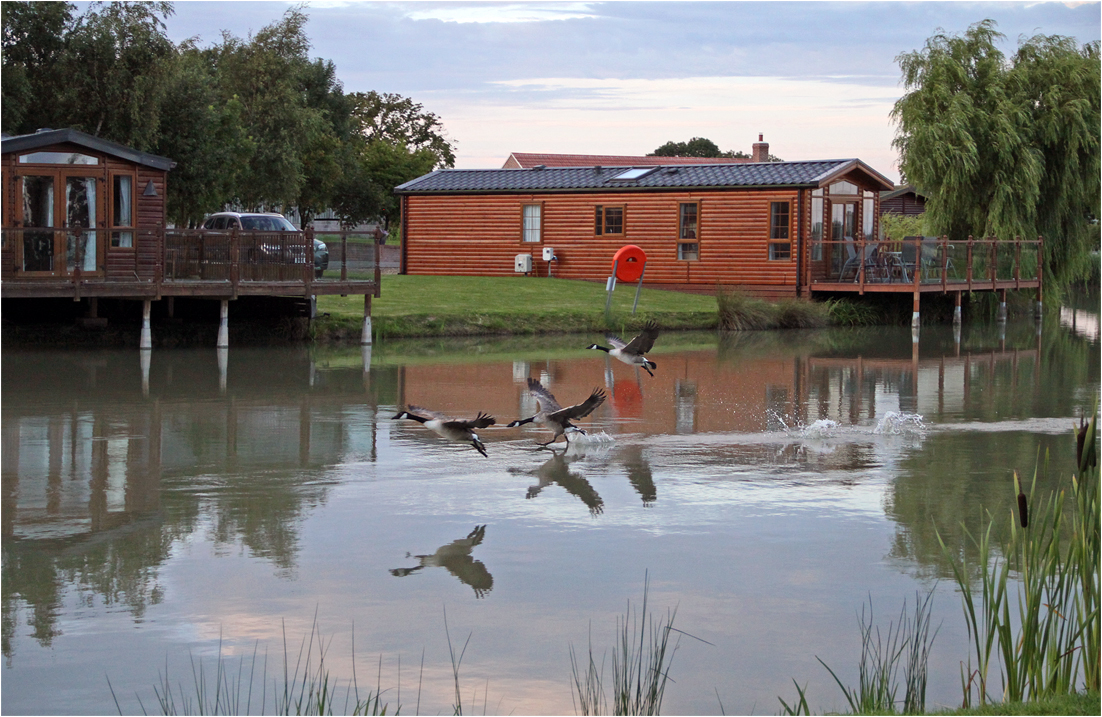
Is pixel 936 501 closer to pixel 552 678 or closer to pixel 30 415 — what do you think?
pixel 552 678

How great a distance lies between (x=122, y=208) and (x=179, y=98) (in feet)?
37.3

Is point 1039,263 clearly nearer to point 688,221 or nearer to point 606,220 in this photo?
point 688,221

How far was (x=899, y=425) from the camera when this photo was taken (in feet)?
47.0

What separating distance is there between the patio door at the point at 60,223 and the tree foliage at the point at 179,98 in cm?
777

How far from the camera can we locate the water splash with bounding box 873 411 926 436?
14.0m

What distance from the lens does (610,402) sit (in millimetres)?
16516

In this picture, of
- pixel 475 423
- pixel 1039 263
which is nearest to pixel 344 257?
pixel 475 423

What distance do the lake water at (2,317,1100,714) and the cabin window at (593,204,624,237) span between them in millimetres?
18409

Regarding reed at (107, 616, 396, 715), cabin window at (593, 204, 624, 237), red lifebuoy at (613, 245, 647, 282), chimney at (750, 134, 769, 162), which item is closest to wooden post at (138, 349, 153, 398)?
reed at (107, 616, 396, 715)

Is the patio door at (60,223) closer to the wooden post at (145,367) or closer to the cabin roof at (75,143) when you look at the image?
the cabin roof at (75,143)

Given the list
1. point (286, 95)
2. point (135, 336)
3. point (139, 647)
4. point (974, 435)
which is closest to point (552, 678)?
point (139, 647)

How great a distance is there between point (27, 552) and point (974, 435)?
931 centimetres

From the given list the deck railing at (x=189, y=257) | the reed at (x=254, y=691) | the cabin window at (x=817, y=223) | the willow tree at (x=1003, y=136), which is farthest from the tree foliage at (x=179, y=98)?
the reed at (x=254, y=691)

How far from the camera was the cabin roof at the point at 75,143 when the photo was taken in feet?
67.9
